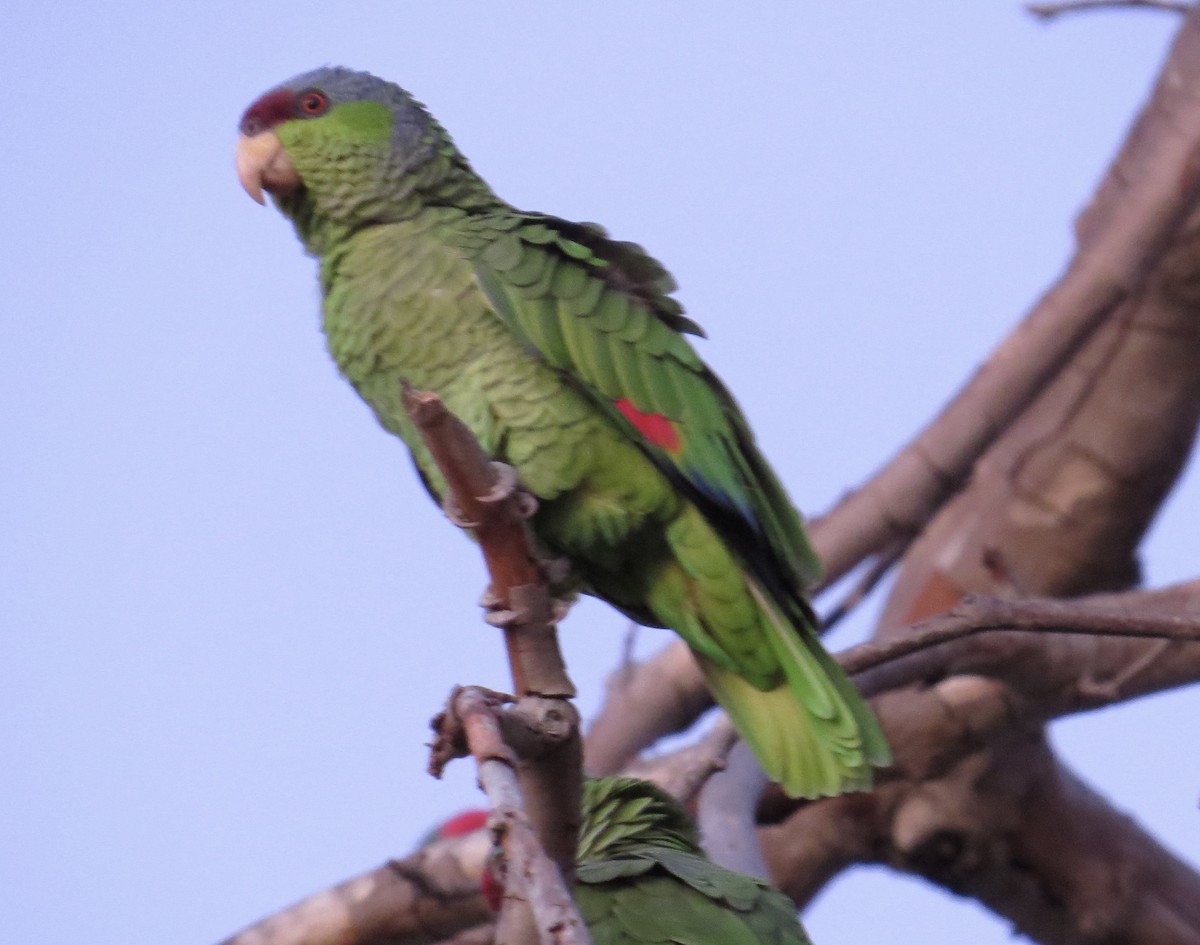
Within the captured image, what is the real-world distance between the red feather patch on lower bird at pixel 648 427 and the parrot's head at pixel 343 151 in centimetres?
57

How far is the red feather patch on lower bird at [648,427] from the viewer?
2.60 m

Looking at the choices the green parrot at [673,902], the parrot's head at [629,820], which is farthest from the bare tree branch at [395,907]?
the green parrot at [673,902]

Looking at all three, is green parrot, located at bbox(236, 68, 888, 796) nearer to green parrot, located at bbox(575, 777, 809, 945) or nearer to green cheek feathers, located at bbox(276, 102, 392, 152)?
green cheek feathers, located at bbox(276, 102, 392, 152)

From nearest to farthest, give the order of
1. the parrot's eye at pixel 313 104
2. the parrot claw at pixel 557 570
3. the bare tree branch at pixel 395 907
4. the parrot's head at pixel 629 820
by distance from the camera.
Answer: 1. the parrot's head at pixel 629 820
2. the parrot claw at pixel 557 570
3. the parrot's eye at pixel 313 104
4. the bare tree branch at pixel 395 907

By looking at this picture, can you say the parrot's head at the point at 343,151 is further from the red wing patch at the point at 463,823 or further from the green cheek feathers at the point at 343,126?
the red wing patch at the point at 463,823

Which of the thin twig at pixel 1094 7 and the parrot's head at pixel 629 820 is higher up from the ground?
the thin twig at pixel 1094 7

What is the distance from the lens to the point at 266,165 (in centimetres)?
294

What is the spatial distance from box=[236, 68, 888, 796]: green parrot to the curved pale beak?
240 mm

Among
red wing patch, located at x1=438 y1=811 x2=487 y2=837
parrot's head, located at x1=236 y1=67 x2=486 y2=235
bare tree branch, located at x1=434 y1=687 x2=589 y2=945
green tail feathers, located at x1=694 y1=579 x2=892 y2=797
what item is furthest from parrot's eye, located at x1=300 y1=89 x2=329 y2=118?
red wing patch, located at x1=438 y1=811 x2=487 y2=837

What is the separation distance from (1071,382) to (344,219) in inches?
96.6

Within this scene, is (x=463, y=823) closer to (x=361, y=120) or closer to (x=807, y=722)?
(x=807, y=722)

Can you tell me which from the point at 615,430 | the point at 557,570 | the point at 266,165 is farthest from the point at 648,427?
the point at 266,165

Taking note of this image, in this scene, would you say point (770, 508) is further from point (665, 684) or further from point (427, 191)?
point (665, 684)

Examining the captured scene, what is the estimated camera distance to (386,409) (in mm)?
2730
